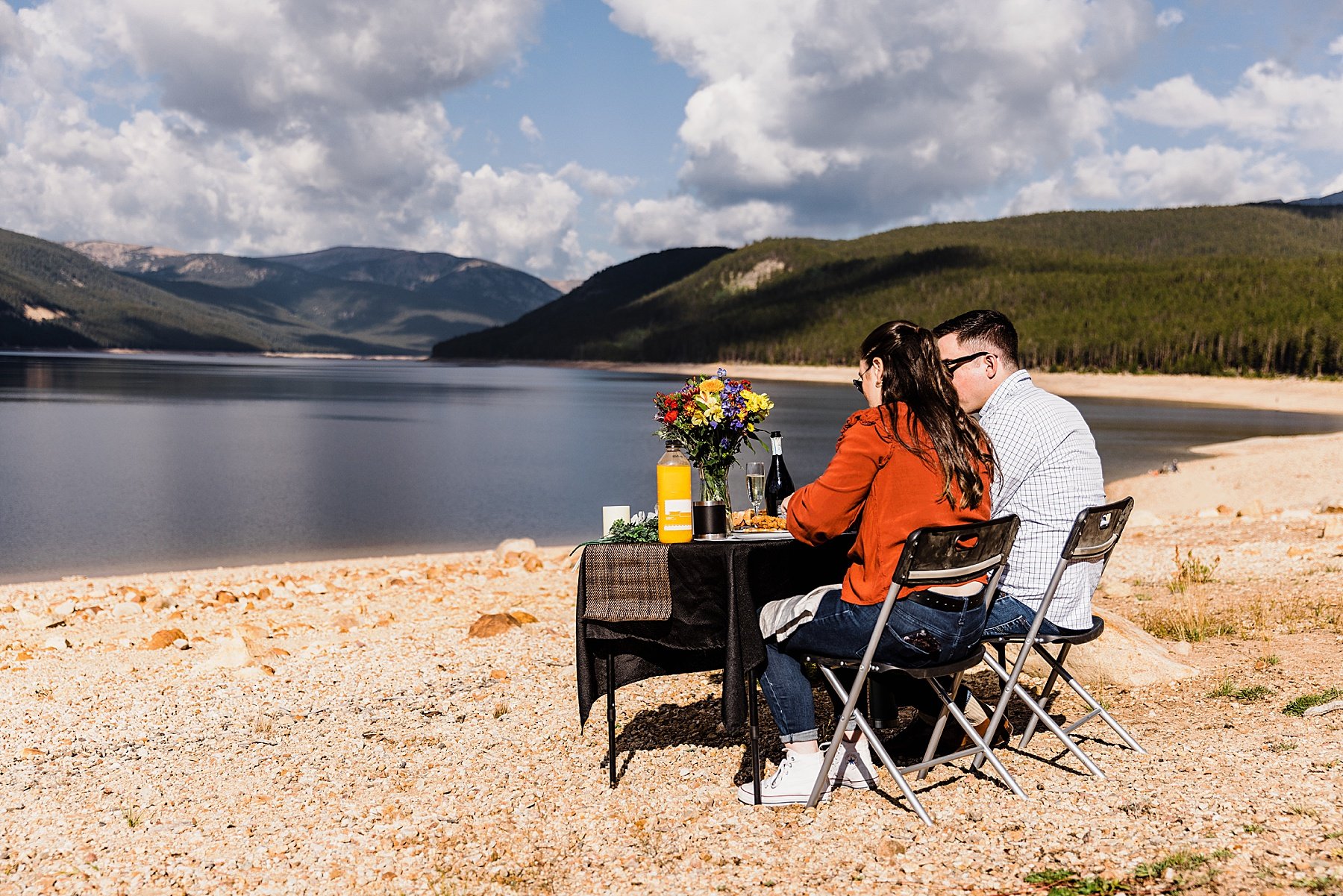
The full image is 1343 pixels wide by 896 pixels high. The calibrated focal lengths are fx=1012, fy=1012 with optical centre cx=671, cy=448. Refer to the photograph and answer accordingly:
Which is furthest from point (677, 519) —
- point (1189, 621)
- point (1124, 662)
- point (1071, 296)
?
Answer: point (1071, 296)

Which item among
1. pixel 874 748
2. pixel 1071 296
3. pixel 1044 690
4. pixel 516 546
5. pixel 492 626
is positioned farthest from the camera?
pixel 1071 296

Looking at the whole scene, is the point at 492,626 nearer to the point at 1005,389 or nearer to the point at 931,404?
the point at 1005,389

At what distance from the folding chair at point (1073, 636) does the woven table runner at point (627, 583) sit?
1.39 m

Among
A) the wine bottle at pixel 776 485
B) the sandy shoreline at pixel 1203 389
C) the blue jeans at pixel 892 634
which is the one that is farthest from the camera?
the sandy shoreline at pixel 1203 389

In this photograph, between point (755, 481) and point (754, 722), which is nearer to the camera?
point (754, 722)

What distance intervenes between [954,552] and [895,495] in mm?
285

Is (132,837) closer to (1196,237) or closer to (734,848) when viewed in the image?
(734,848)

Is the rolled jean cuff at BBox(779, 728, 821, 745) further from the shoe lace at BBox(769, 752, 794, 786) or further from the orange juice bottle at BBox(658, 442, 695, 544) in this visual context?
the orange juice bottle at BBox(658, 442, 695, 544)

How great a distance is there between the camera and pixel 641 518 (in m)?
4.53

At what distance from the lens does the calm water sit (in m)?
18.5

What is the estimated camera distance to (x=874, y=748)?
3953mm

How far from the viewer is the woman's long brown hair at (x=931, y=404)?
3.62 m

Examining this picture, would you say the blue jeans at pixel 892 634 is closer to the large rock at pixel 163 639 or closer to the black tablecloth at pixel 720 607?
the black tablecloth at pixel 720 607

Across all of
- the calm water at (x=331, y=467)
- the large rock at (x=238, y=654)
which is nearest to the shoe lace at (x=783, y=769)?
the large rock at (x=238, y=654)
